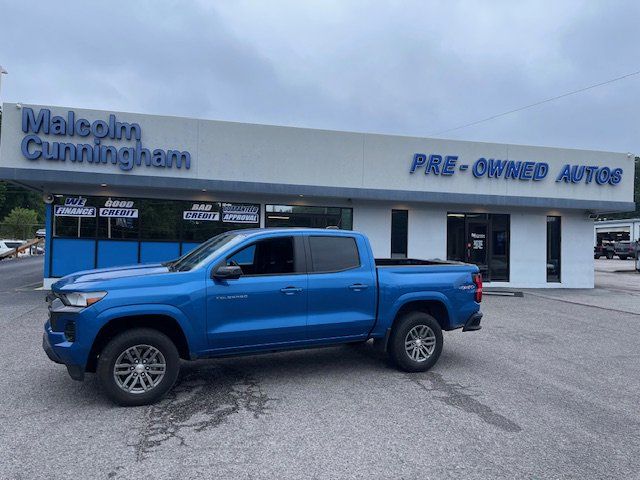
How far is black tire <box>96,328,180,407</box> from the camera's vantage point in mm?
4871

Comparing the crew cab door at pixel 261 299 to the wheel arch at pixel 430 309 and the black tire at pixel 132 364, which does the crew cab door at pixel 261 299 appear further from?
the wheel arch at pixel 430 309

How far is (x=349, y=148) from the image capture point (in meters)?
15.8

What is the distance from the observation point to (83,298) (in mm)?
4844

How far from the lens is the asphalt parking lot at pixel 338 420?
3793 mm

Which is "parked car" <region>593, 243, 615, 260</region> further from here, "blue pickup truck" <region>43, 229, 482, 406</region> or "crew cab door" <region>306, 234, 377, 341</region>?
"crew cab door" <region>306, 234, 377, 341</region>

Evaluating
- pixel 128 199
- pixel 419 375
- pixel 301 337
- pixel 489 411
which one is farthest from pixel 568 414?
pixel 128 199

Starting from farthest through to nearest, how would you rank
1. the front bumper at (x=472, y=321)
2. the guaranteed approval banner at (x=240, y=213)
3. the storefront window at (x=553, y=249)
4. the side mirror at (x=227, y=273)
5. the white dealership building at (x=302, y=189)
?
the storefront window at (x=553, y=249), the guaranteed approval banner at (x=240, y=213), the white dealership building at (x=302, y=189), the front bumper at (x=472, y=321), the side mirror at (x=227, y=273)

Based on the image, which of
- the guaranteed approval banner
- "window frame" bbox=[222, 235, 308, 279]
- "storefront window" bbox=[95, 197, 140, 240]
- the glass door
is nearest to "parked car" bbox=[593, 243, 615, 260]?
the glass door

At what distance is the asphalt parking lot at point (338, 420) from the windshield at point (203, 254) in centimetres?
142

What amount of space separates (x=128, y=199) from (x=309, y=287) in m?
11.1

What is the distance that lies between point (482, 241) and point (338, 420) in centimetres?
1463

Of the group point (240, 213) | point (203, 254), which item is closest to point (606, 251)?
point (240, 213)

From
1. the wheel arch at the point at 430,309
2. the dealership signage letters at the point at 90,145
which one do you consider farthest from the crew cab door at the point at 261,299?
the dealership signage letters at the point at 90,145

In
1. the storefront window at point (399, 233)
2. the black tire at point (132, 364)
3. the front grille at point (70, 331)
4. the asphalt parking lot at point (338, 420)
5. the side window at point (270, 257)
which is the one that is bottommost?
the asphalt parking lot at point (338, 420)
